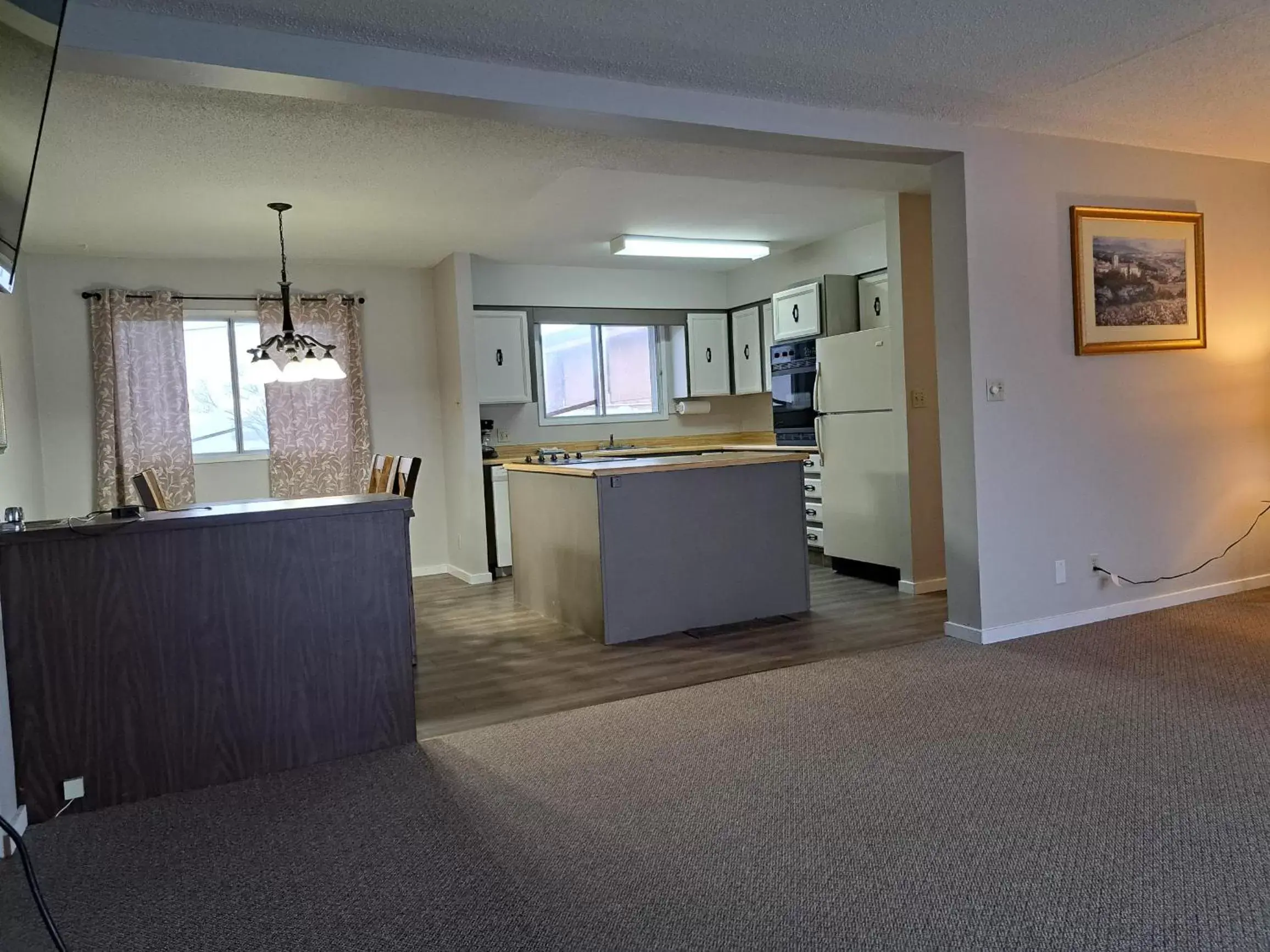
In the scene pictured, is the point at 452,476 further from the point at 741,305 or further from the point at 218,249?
the point at 741,305

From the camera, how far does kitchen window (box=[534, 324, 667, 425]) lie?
7.65 meters

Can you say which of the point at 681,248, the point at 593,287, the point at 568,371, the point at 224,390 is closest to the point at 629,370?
the point at 568,371

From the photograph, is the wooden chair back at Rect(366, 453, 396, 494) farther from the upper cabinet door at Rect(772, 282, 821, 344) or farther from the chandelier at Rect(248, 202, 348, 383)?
the upper cabinet door at Rect(772, 282, 821, 344)

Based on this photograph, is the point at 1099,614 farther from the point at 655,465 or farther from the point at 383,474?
the point at 383,474

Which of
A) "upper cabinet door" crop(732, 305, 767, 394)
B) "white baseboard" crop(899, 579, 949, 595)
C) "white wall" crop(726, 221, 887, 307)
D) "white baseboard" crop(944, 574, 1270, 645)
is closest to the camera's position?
"white baseboard" crop(944, 574, 1270, 645)

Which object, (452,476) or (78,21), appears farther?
(452,476)

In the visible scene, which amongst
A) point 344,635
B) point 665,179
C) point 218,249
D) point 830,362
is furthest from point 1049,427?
point 218,249

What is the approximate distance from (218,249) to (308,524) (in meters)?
3.74

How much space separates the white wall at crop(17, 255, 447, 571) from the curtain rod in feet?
0.10

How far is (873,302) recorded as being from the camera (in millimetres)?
6242

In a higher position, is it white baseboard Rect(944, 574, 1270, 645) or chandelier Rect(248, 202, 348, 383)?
chandelier Rect(248, 202, 348, 383)

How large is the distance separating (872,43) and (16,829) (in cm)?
367

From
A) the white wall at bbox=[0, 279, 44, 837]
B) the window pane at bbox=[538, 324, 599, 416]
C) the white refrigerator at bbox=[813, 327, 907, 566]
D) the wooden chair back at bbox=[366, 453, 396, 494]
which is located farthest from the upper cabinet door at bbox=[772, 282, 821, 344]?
the white wall at bbox=[0, 279, 44, 837]

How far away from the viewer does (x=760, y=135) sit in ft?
11.6
